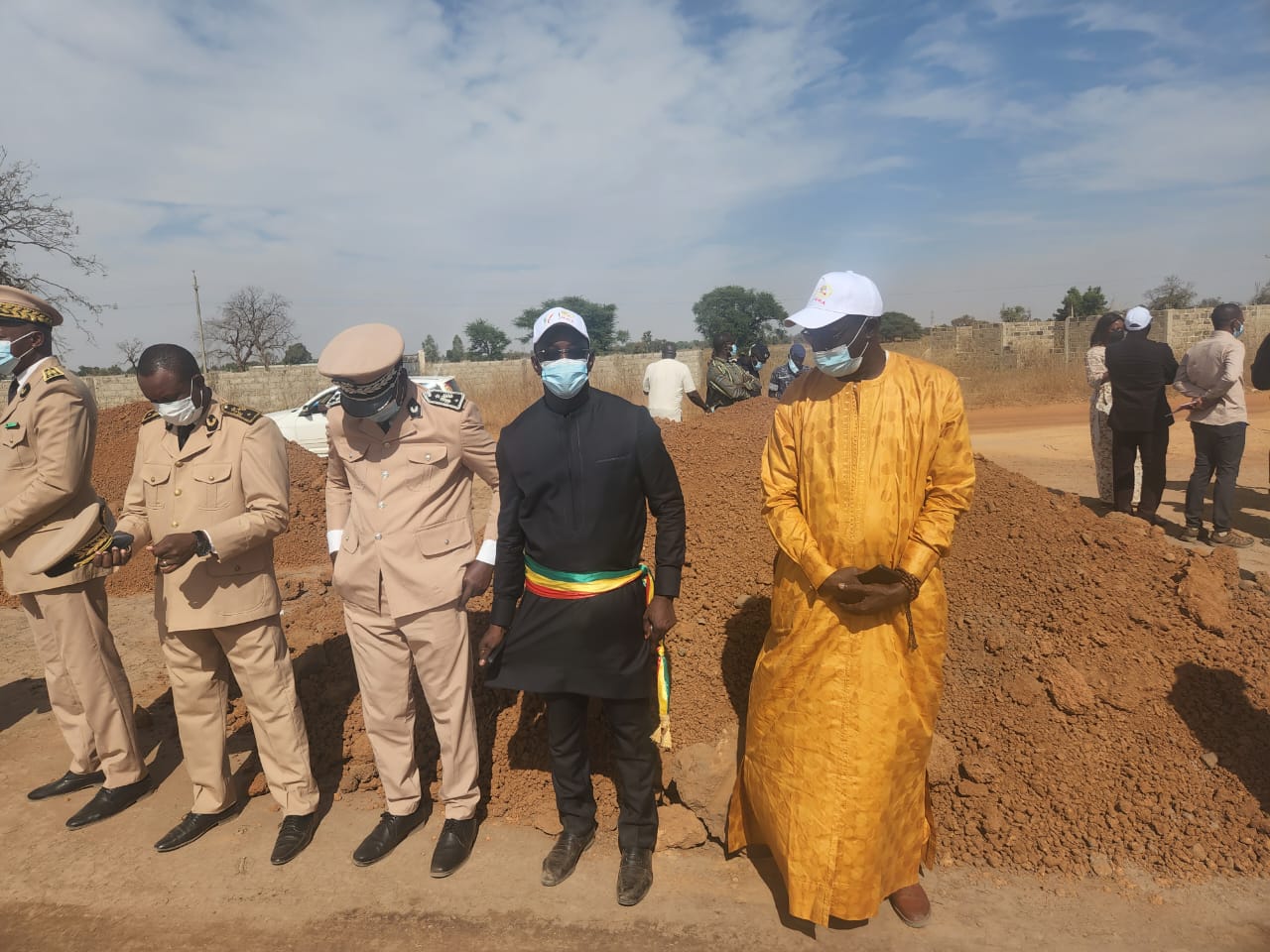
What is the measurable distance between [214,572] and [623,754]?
1.62m

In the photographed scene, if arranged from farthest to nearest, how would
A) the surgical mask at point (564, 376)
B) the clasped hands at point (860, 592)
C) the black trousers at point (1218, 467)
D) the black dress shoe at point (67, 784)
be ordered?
the black trousers at point (1218, 467)
the black dress shoe at point (67, 784)
the surgical mask at point (564, 376)
the clasped hands at point (860, 592)

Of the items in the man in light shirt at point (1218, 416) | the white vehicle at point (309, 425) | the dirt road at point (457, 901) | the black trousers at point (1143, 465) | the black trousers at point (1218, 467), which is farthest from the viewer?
the white vehicle at point (309, 425)

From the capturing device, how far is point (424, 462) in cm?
282

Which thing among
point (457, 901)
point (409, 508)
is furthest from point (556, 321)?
point (457, 901)

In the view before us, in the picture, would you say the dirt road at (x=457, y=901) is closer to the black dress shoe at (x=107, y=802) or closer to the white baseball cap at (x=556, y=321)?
the black dress shoe at (x=107, y=802)

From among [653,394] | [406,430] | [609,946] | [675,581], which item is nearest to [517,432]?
[406,430]

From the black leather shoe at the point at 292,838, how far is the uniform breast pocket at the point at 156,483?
130 centimetres

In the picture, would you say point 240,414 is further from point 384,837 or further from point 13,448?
point 384,837

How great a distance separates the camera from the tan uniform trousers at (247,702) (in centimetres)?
303

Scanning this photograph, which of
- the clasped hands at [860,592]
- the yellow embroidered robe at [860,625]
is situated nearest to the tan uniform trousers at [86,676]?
the yellow embroidered robe at [860,625]

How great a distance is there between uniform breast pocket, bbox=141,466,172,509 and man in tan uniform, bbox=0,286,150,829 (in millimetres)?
423

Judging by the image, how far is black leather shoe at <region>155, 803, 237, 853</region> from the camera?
3076mm

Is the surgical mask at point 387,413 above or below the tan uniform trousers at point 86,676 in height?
above

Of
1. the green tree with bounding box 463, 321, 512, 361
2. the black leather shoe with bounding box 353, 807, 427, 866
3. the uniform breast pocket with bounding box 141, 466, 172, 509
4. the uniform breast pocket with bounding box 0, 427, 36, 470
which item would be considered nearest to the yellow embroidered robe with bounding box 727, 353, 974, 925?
the black leather shoe with bounding box 353, 807, 427, 866
